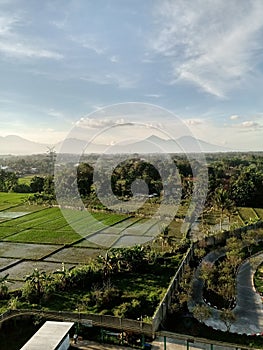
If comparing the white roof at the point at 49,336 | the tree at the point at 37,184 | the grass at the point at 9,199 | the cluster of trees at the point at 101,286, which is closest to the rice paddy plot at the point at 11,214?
the grass at the point at 9,199

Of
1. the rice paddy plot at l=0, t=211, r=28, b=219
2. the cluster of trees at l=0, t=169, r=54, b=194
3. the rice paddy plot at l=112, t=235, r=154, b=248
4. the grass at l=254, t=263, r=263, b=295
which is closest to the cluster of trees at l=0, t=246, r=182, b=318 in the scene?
the grass at l=254, t=263, r=263, b=295

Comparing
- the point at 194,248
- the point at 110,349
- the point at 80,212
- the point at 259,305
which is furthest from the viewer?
the point at 80,212

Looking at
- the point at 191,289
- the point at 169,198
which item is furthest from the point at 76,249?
the point at 169,198

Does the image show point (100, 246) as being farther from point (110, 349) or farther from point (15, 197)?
point (15, 197)

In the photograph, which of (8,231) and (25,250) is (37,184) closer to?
(8,231)

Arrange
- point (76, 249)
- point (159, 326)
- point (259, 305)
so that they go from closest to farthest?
point (159, 326) < point (259, 305) < point (76, 249)

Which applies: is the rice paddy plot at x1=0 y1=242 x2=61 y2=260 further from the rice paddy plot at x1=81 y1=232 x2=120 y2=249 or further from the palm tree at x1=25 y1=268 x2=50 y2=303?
the palm tree at x1=25 y1=268 x2=50 y2=303
